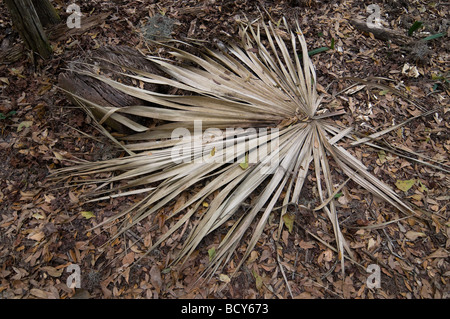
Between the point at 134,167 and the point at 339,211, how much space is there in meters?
1.56

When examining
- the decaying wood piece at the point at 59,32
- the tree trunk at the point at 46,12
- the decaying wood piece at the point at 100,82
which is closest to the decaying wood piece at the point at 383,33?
the decaying wood piece at the point at 100,82

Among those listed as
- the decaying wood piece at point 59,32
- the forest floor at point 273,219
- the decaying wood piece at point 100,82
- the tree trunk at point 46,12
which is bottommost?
the forest floor at point 273,219

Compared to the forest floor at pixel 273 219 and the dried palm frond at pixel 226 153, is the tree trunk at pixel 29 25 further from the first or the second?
the dried palm frond at pixel 226 153

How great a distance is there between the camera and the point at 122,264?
215 cm

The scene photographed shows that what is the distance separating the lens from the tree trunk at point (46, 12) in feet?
9.85

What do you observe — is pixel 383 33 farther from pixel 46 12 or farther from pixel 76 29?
pixel 46 12

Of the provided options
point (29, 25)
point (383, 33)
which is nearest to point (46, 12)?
point (29, 25)

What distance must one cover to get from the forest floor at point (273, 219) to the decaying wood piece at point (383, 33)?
0.07 metres

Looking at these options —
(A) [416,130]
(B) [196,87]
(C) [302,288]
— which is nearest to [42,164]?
(B) [196,87]

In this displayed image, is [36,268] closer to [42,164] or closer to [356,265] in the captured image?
[42,164]

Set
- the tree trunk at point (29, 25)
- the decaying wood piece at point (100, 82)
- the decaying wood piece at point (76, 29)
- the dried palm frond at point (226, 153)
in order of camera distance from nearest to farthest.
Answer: the dried palm frond at point (226, 153), the decaying wood piece at point (100, 82), the tree trunk at point (29, 25), the decaying wood piece at point (76, 29)

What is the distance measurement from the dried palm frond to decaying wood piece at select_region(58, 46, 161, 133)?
A: 8 cm

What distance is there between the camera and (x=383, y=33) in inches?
126

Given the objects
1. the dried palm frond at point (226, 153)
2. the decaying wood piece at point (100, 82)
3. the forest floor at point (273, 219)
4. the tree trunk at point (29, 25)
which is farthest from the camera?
the tree trunk at point (29, 25)
